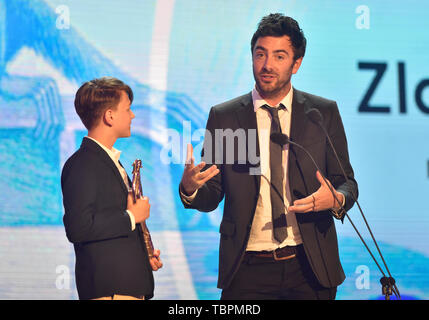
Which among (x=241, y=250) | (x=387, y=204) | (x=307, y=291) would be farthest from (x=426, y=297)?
(x=241, y=250)

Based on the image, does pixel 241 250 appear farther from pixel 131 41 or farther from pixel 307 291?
pixel 131 41

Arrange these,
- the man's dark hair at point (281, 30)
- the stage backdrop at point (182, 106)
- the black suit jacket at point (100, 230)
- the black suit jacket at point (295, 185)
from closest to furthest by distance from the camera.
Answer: the black suit jacket at point (100, 230) < the black suit jacket at point (295, 185) < the man's dark hair at point (281, 30) < the stage backdrop at point (182, 106)

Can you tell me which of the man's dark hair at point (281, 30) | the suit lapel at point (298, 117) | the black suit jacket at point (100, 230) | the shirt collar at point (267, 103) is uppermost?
the man's dark hair at point (281, 30)

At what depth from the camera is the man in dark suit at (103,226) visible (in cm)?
206

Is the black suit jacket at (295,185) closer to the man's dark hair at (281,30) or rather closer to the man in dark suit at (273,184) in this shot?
the man in dark suit at (273,184)

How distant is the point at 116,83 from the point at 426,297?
2.63m

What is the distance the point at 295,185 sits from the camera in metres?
2.46

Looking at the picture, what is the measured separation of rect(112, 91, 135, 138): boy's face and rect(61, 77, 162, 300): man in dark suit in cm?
11

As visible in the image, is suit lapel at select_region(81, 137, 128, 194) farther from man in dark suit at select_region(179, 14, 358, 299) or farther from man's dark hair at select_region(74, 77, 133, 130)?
man in dark suit at select_region(179, 14, 358, 299)

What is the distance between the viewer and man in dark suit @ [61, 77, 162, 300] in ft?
6.77

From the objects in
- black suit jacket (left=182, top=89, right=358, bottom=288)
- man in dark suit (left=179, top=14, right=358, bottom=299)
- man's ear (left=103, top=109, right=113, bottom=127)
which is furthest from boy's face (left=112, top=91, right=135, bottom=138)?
black suit jacket (left=182, top=89, right=358, bottom=288)

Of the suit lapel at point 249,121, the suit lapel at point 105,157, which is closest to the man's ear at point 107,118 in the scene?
the suit lapel at point 105,157

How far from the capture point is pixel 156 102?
3.58 meters

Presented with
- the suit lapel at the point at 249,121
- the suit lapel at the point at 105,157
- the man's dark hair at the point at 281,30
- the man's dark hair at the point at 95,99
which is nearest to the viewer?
the suit lapel at the point at 105,157
